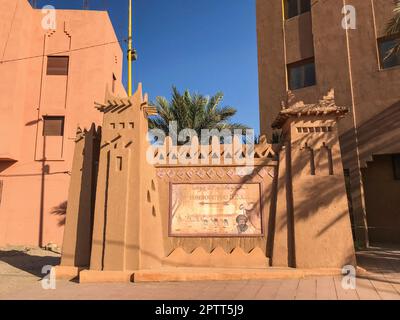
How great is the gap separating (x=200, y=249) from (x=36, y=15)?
16592 mm

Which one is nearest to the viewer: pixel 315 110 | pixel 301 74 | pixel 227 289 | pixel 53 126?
pixel 227 289

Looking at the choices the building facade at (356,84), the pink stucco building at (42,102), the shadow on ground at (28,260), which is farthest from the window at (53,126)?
the building facade at (356,84)

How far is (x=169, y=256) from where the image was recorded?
9.12m

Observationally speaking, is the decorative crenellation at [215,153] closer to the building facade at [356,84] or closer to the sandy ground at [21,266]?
the sandy ground at [21,266]

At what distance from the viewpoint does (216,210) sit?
9344mm

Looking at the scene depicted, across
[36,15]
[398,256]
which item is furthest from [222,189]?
[36,15]

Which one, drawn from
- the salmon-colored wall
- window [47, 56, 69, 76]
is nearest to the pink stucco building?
window [47, 56, 69, 76]

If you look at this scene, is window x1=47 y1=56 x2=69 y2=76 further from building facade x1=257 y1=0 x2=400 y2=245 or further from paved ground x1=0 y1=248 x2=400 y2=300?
paved ground x1=0 y1=248 x2=400 y2=300

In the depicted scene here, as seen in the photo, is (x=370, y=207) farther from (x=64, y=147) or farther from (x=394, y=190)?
(x=64, y=147)

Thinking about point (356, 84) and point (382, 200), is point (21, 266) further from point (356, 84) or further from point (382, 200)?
point (356, 84)

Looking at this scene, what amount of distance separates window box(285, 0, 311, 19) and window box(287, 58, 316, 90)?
2.57 m

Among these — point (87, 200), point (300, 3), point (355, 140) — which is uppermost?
point (300, 3)

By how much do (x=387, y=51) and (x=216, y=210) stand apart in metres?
10.9

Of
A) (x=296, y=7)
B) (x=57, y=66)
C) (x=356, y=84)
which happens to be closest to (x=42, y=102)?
(x=57, y=66)
